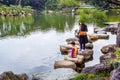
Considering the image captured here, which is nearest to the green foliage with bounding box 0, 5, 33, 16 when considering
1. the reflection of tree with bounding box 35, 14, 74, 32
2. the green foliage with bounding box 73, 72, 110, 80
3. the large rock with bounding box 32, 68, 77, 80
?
the reflection of tree with bounding box 35, 14, 74, 32

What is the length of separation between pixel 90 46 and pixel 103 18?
10787 mm

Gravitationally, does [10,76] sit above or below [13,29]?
above

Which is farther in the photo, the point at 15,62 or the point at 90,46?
the point at 90,46

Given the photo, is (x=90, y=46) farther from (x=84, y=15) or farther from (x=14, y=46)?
(x=84, y=15)

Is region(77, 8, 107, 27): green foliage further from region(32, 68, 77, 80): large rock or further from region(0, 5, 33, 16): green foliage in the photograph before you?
region(0, 5, 33, 16): green foliage

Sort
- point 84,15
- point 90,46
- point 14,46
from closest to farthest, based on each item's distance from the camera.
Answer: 1. point 84,15
2. point 90,46
3. point 14,46

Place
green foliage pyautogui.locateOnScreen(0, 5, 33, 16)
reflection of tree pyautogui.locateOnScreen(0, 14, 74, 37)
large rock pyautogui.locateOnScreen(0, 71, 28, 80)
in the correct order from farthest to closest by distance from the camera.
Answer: green foliage pyautogui.locateOnScreen(0, 5, 33, 16) → reflection of tree pyautogui.locateOnScreen(0, 14, 74, 37) → large rock pyautogui.locateOnScreen(0, 71, 28, 80)

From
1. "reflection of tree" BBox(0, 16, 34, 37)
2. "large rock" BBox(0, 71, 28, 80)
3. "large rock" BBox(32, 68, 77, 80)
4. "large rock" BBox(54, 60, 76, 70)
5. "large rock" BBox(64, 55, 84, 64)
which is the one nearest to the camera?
"large rock" BBox(0, 71, 28, 80)

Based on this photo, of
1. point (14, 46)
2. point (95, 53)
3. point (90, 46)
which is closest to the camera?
point (95, 53)

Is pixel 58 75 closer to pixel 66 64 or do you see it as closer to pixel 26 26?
pixel 66 64

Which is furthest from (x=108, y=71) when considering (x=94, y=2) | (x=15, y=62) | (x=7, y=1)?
(x=7, y=1)

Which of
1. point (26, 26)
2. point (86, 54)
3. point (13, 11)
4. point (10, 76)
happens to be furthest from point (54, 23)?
point (10, 76)

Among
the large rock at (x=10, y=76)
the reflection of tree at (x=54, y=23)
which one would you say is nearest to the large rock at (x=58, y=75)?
the large rock at (x=10, y=76)

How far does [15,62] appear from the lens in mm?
15320
